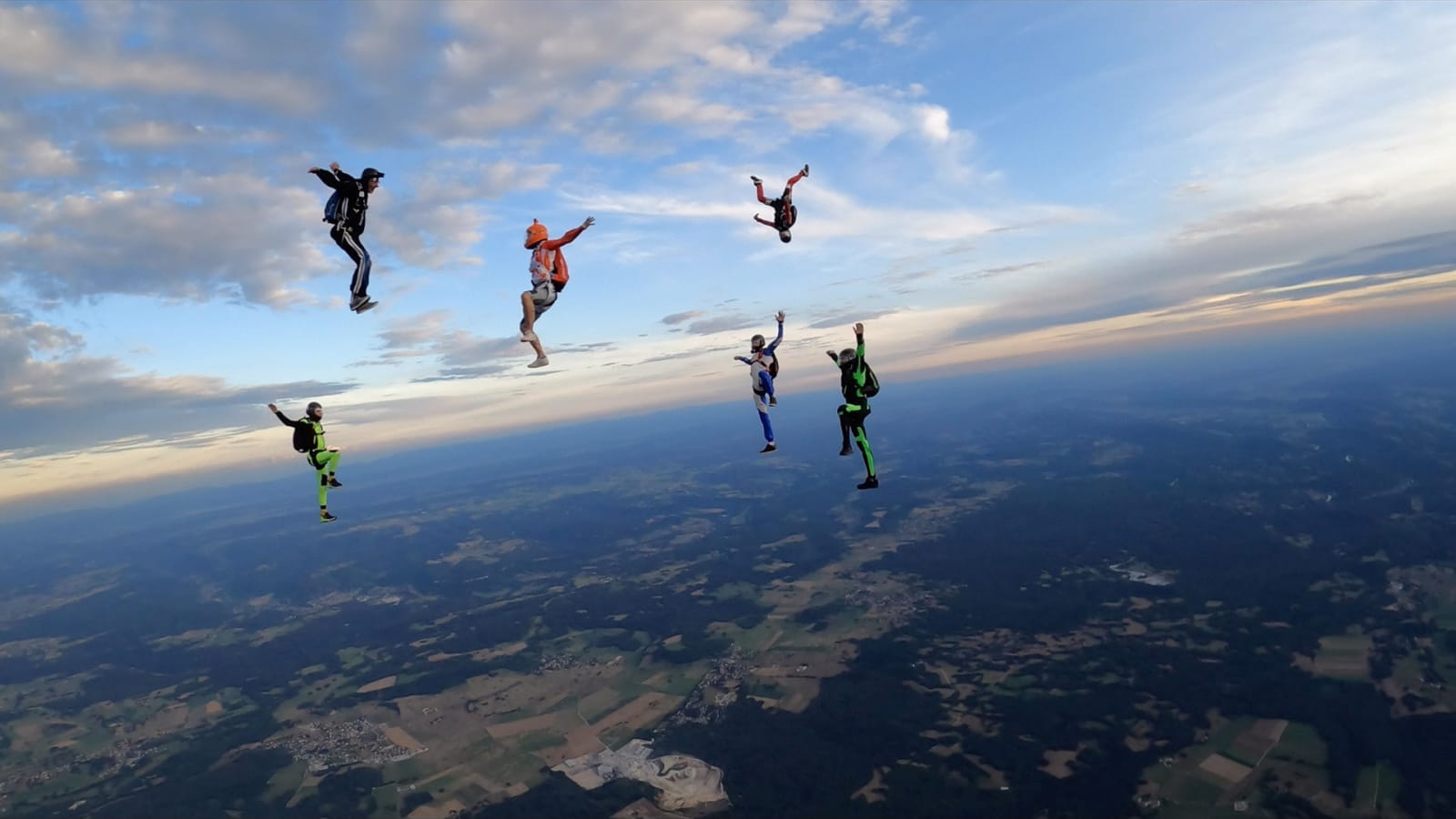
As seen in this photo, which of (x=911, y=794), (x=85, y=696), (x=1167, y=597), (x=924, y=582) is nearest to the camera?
(x=911, y=794)

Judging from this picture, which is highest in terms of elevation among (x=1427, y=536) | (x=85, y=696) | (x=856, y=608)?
(x=85, y=696)

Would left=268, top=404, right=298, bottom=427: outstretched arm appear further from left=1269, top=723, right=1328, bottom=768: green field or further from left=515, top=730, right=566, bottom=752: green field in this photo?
left=1269, top=723, right=1328, bottom=768: green field

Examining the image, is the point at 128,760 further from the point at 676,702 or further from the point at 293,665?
the point at 676,702

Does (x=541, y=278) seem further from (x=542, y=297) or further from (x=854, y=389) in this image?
(x=854, y=389)

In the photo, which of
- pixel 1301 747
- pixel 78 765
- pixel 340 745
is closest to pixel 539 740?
pixel 340 745

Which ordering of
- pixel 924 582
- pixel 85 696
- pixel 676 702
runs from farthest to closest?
pixel 924 582 < pixel 85 696 < pixel 676 702

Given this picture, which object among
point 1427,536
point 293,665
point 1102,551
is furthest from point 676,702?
point 1427,536

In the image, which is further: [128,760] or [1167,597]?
[1167,597]

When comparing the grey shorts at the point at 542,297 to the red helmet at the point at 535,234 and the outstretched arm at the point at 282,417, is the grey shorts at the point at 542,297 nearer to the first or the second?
the red helmet at the point at 535,234
